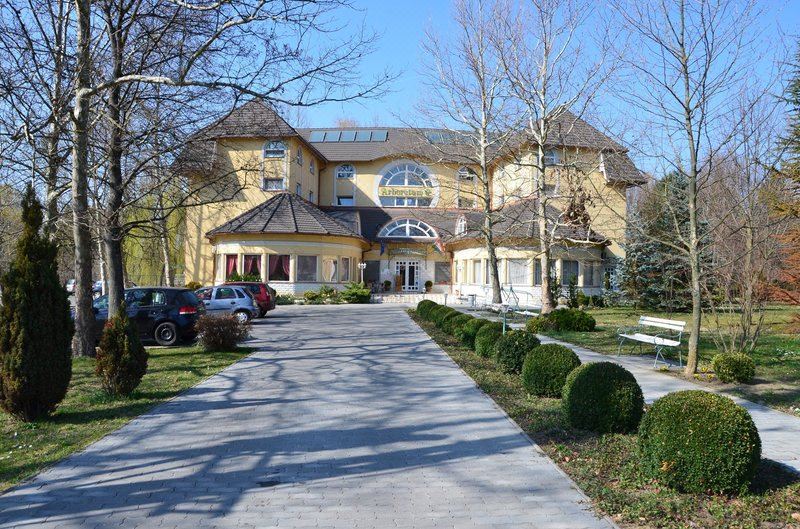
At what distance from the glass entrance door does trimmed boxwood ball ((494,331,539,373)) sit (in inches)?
1349

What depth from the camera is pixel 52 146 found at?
42.1ft

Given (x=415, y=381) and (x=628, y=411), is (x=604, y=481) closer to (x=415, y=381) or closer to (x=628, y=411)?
(x=628, y=411)

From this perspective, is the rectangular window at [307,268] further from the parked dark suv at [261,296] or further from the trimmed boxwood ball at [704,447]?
the trimmed boxwood ball at [704,447]

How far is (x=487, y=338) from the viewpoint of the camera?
1296cm

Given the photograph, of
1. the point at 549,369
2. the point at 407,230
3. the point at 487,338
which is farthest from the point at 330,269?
the point at 549,369

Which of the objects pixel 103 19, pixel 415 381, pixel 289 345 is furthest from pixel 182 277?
pixel 415 381

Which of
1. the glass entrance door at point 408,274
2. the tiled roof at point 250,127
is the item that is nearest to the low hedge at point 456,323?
the tiled roof at point 250,127

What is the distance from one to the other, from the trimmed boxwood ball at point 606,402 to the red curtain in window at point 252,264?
3085 cm

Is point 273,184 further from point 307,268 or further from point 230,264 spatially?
point 307,268

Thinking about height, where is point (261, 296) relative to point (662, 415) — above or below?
above

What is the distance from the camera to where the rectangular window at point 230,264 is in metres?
36.5

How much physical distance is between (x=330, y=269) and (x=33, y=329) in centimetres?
3049

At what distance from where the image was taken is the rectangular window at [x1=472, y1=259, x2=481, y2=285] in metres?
38.1

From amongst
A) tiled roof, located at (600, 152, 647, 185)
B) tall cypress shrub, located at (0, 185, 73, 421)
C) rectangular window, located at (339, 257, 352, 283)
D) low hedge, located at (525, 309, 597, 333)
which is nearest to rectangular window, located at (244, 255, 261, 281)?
rectangular window, located at (339, 257, 352, 283)
